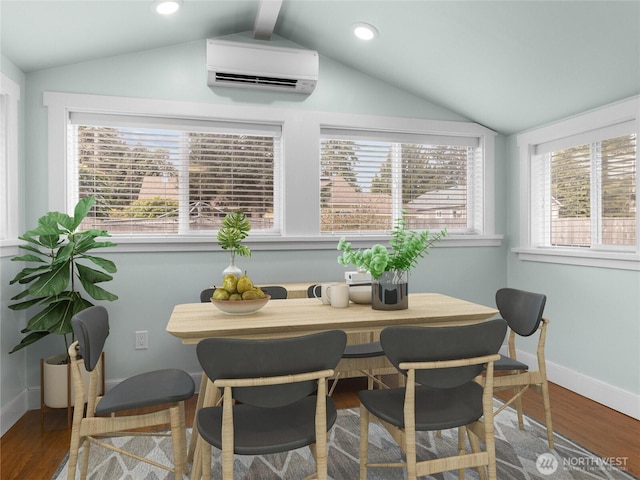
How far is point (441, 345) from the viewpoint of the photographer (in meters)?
1.53

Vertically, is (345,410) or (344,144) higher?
(344,144)

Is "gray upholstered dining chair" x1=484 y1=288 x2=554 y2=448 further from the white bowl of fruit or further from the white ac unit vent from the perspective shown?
the white ac unit vent

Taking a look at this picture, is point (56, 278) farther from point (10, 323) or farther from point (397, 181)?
point (397, 181)

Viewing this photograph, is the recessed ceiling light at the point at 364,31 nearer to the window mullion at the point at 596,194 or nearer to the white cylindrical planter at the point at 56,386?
the window mullion at the point at 596,194

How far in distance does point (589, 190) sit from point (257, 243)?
99.6 inches

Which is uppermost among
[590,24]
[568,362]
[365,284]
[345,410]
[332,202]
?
[590,24]

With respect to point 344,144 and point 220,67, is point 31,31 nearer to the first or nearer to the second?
point 220,67

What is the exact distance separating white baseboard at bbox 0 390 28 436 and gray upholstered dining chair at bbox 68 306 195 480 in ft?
3.83

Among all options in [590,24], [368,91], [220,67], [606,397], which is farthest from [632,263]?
[220,67]

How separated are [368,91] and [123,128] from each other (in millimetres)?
1979

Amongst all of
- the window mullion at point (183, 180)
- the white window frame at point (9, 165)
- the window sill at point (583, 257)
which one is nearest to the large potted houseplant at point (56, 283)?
the white window frame at point (9, 165)

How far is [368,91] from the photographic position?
3650mm

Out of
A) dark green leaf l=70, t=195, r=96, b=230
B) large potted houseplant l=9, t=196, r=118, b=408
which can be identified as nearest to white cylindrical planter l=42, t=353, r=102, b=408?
large potted houseplant l=9, t=196, r=118, b=408

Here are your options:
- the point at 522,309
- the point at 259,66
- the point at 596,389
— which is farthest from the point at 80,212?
the point at 596,389
